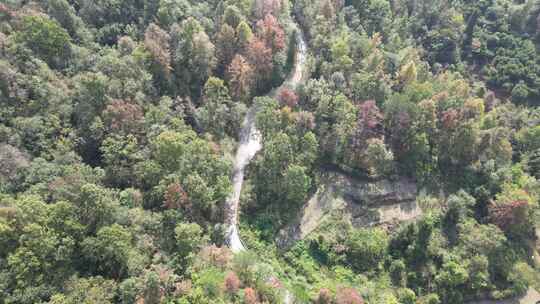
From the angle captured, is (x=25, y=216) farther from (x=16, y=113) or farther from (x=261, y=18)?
(x=261, y=18)

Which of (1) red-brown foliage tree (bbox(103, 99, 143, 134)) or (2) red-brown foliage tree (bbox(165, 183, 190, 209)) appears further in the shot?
(1) red-brown foliage tree (bbox(103, 99, 143, 134))

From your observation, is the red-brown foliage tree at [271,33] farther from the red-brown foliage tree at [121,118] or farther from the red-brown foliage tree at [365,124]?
the red-brown foliage tree at [121,118]

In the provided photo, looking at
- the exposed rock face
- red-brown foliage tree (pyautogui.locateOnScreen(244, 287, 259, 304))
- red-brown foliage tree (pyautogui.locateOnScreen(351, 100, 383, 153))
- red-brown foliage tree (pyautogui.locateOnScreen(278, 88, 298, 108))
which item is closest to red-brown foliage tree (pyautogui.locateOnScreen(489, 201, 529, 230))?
the exposed rock face

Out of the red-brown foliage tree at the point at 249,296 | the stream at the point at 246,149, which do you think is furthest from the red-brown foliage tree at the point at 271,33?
the red-brown foliage tree at the point at 249,296

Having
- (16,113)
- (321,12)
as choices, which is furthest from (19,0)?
(321,12)

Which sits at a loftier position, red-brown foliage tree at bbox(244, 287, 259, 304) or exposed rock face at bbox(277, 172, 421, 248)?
red-brown foliage tree at bbox(244, 287, 259, 304)

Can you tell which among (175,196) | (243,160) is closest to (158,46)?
(243,160)

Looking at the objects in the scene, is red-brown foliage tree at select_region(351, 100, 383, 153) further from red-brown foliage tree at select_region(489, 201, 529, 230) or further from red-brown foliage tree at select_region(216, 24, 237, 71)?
red-brown foliage tree at select_region(216, 24, 237, 71)
